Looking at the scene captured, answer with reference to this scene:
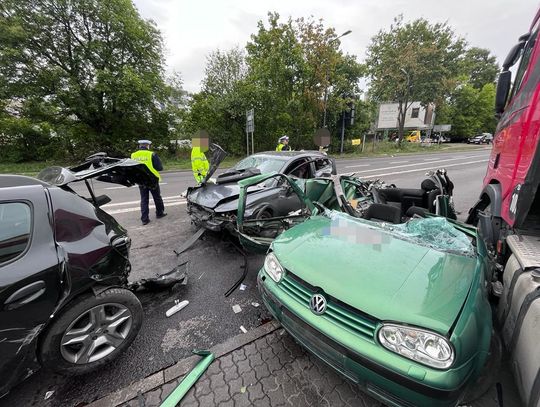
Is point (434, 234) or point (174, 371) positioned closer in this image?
point (174, 371)

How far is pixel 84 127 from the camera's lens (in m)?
14.2

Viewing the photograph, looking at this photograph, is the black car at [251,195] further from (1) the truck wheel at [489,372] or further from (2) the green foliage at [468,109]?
(2) the green foliage at [468,109]

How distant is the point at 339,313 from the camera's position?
1.50 m

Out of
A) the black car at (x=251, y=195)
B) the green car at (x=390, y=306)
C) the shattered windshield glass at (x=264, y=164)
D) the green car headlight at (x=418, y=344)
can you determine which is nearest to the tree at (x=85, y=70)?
the shattered windshield glass at (x=264, y=164)

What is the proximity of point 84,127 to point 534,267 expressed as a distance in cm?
1886

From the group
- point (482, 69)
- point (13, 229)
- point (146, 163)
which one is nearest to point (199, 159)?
point (146, 163)

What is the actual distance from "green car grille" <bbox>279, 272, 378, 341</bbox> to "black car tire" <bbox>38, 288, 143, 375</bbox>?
4.43ft

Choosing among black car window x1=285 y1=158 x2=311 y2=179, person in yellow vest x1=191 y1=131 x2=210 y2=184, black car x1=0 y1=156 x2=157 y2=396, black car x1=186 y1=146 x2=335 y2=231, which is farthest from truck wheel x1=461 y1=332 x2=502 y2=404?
person in yellow vest x1=191 y1=131 x2=210 y2=184

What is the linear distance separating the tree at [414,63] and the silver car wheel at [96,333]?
28.8m

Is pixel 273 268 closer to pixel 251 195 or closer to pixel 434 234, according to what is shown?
pixel 434 234

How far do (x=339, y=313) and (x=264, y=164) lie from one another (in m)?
3.91

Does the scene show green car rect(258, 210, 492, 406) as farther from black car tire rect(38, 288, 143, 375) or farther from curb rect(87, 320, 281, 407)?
black car tire rect(38, 288, 143, 375)

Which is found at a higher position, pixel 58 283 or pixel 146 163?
pixel 146 163

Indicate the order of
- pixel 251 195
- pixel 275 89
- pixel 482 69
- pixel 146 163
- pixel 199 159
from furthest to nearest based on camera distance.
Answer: pixel 482 69, pixel 275 89, pixel 199 159, pixel 146 163, pixel 251 195
